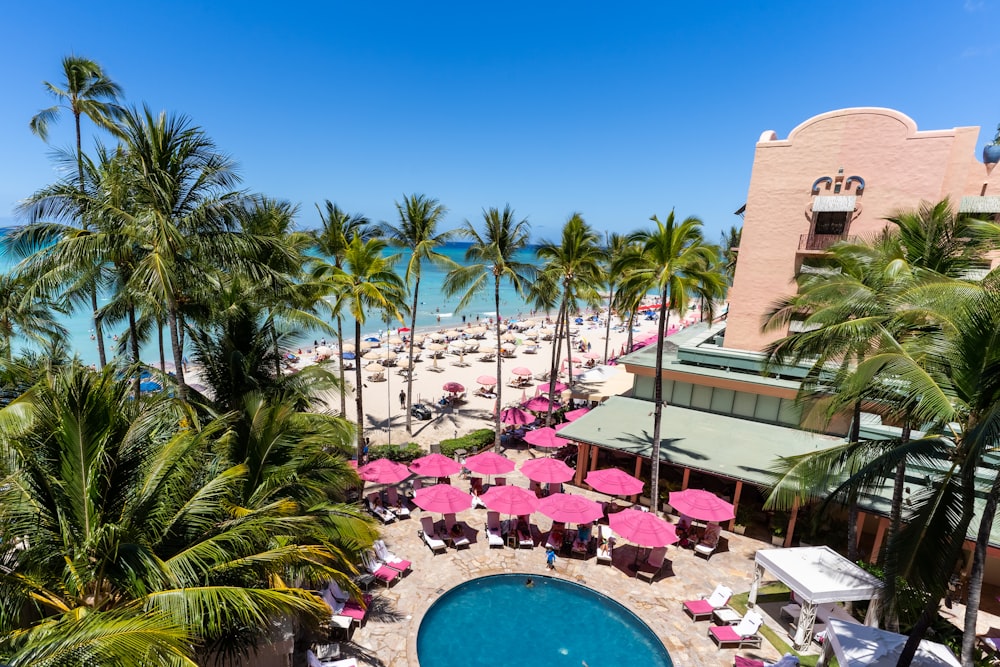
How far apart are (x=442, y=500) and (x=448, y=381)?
23661 mm

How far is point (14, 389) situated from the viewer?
28.2 ft

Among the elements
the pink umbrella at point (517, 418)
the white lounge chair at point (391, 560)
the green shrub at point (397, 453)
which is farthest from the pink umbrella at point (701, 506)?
the green shrub at point (397, 453)

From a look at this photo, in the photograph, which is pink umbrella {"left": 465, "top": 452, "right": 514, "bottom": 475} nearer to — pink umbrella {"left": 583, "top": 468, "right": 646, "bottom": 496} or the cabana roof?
pink umbrella {"left": 583, "top": 468, "right": 646, "bottom": 496}

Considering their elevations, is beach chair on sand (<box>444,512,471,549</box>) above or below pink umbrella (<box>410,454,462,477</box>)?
below

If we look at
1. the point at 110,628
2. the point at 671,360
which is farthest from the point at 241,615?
the point at 671,360

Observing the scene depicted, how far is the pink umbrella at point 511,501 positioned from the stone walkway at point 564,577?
65.3 inches

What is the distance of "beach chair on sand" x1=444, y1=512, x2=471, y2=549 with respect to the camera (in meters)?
15.6

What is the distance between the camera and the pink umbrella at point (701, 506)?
15031 millimetres

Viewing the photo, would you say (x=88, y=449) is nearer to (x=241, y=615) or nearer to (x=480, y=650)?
(x=241, y=615)

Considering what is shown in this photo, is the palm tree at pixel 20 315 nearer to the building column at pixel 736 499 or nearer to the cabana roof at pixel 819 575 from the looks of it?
the cabana roof at pixel 819 575

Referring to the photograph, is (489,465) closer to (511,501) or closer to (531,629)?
(511,501)

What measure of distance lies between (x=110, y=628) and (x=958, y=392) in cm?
1169

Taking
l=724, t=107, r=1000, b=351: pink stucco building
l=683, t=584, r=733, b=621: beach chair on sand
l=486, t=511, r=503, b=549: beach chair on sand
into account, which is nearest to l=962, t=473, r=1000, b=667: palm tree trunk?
l=683, t=584, r=733, b=621: beach chair on sand

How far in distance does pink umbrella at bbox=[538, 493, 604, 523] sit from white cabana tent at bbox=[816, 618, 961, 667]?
6.38 meters
